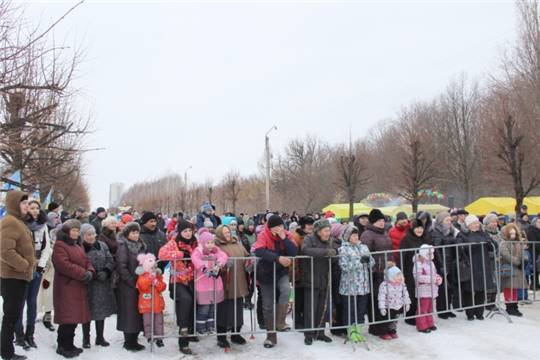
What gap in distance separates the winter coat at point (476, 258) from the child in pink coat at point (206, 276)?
4.46 meters

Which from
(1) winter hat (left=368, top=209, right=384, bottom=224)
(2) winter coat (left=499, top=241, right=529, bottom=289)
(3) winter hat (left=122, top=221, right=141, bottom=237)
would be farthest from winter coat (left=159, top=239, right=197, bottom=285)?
(2) winter coat (left=499, top=241, right=529, bottom=289)

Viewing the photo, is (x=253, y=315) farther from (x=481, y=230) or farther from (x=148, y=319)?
(x=481, y=230)

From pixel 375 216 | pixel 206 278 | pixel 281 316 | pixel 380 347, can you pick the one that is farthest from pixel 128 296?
pixel 375 216

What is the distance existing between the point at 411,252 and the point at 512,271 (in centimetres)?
244

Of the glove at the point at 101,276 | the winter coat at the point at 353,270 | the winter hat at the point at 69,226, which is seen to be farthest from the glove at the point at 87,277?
the winter coat at the point at 353,270

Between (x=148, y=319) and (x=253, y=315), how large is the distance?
1.83 meters

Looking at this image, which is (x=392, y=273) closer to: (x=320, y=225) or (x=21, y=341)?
(x=320, y=225)

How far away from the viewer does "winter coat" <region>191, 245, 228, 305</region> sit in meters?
6.54

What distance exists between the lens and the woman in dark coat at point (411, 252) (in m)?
7.80

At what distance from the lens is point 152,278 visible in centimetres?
655

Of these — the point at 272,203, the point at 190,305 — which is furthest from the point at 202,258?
the point at 272,203

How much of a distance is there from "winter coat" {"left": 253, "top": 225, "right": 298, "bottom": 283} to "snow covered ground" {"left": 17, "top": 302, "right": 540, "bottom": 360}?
40.4 inches

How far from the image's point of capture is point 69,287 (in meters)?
6.22

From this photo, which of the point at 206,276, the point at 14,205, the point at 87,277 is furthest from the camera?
the point at 206,276
